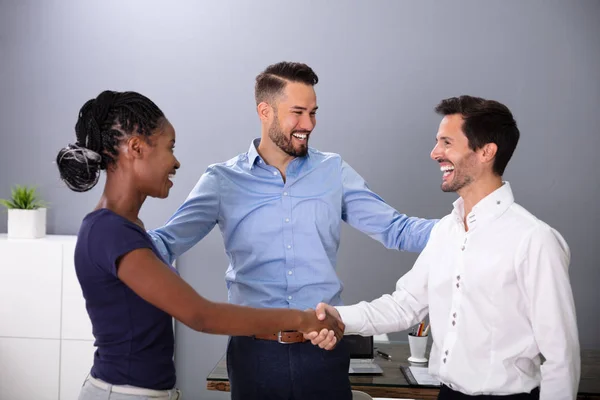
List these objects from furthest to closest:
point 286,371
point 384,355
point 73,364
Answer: point 73,364 < point 384,355 < point 286,371

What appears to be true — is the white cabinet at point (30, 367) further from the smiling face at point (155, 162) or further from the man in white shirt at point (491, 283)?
the smiling face at point (155, 162)

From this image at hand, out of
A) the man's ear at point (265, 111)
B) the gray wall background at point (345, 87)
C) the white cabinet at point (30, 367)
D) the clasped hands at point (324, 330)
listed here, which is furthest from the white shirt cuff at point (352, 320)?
the white cabinet at point (30, 367)

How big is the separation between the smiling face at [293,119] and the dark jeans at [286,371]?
0.72 metres

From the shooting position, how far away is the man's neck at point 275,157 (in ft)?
9.06

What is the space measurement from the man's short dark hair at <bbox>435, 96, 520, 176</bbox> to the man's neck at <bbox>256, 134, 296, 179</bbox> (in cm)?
74

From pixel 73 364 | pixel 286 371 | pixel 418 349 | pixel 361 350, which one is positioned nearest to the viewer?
pixel 286 371

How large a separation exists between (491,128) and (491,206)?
26 cm

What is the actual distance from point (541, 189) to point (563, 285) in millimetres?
2467

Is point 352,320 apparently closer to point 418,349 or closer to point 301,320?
point 301,320

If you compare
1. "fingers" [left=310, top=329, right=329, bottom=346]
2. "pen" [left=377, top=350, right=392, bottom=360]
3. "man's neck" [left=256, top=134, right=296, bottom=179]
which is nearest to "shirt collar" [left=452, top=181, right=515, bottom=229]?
"fingers" [left=310, top=329, right=329, bottom=346]

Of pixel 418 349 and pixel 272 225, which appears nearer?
pixel 272 225

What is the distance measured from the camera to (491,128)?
2.26 m

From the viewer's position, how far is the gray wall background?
4258 mm

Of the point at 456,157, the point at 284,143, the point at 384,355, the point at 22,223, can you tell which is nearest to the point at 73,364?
the point at 22,223
